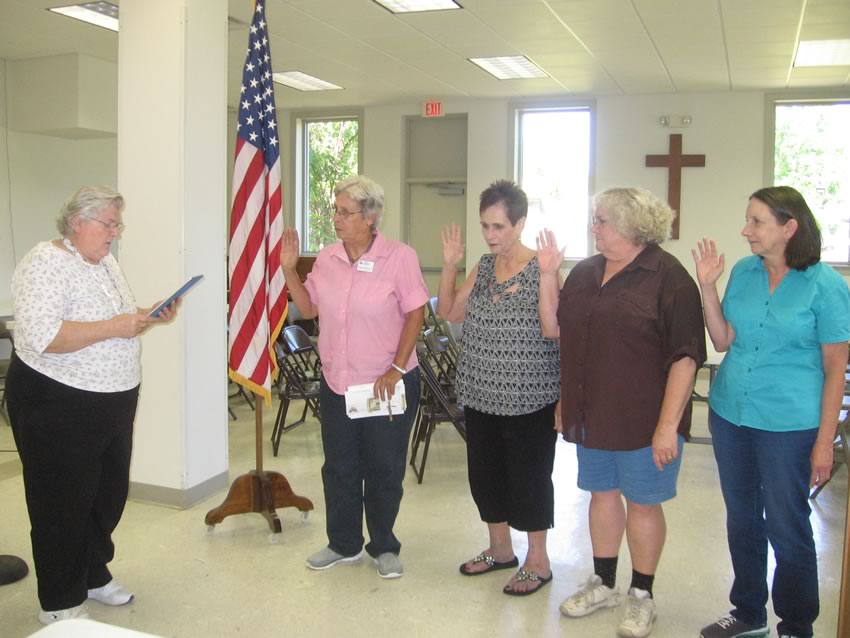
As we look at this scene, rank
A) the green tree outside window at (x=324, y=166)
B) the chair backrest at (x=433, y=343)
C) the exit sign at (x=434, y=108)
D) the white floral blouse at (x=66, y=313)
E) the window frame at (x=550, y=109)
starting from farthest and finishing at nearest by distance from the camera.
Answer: the green tree outside window at (x=324, y=166)
the exit sign at (x=434, y=108)
the window frame at (x=550, y=109)
the chair backrest at (x=433, y=343)
the white floral blouse at (x=66, y=313)

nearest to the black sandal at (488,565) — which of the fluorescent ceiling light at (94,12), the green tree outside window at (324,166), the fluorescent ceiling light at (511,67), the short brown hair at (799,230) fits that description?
the short brown hair at (799,230)

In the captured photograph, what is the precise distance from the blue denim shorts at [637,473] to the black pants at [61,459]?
1686 millimetres

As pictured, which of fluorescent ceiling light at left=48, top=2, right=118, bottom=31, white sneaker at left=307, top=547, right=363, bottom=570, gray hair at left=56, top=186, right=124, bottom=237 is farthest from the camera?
fluorescent ceiling light at left=48, top=2, right=118, bottom=31

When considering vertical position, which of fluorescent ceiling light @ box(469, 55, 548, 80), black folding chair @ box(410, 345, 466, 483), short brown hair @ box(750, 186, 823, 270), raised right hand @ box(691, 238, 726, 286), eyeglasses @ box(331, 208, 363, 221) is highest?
fluorescent ceiling light @ box(469, 55, 548, 80)

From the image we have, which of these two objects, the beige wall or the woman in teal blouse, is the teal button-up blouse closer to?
the woman in teal blouse

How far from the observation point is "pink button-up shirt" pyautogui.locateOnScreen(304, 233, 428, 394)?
3.10 metres

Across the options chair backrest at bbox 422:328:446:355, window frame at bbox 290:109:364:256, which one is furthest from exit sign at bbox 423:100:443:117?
chair backrest at bbox 422:328:446:355

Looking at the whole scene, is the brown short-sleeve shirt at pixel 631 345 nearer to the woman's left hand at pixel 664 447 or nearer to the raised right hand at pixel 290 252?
the woman's left hand at pixel 664 447

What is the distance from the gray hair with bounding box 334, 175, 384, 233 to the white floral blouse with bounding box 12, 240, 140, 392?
0.96 metres

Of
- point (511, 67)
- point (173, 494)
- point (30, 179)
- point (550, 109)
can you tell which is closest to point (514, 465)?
point (173, 494)

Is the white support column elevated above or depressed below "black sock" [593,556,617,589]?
above

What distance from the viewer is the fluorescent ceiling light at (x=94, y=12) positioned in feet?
20.1

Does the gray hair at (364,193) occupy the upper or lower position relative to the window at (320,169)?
lower

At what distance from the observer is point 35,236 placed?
8039 mm
